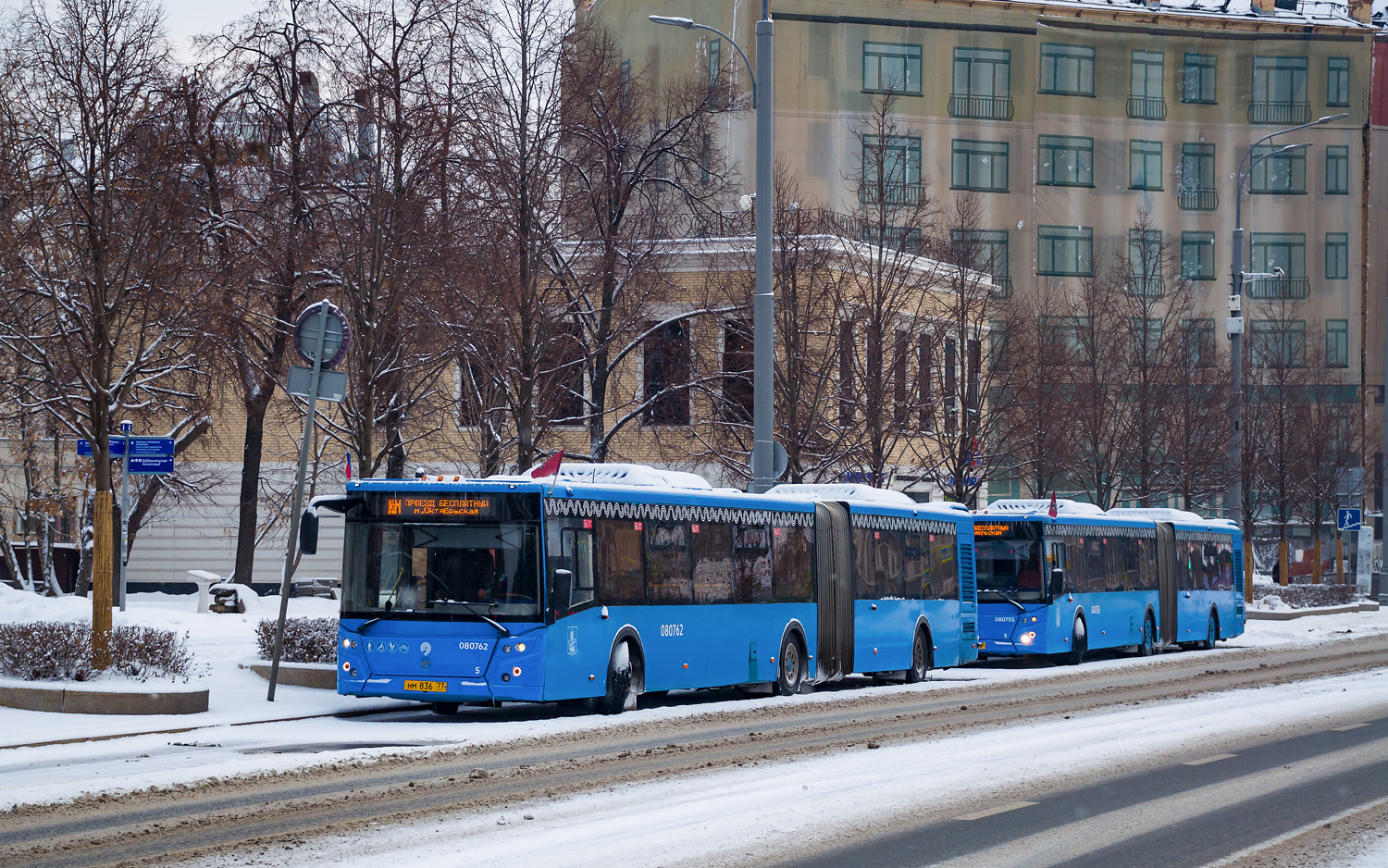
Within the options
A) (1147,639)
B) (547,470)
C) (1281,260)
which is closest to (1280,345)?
(1281,260)

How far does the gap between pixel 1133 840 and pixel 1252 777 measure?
383cm

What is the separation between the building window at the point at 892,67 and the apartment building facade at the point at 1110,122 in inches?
3.0

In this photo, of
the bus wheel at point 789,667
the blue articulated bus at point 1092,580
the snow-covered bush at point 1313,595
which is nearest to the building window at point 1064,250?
the snow-covered bush at point 1313,595

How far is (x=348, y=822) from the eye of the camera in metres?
11.1

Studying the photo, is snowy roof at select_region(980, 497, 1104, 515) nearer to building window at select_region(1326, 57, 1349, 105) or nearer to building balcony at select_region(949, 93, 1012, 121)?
building balcony at select_region(949, 93, 1012, 121)

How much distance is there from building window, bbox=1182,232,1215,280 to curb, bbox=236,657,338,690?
181 feet

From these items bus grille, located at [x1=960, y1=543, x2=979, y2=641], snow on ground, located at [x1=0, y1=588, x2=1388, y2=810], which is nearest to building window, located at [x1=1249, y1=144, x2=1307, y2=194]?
bus grille, located at [x1=960, y1=543, x2=979, y2=641]

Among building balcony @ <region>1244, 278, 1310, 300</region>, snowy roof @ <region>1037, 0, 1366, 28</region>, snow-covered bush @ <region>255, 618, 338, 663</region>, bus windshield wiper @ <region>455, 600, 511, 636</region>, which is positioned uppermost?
snowy roof @ <region>1037, 0, 1366, 28</region>

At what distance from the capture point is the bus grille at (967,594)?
2973 centimetres

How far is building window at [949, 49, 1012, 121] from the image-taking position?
67000 millimetres

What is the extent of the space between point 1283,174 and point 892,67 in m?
18.0

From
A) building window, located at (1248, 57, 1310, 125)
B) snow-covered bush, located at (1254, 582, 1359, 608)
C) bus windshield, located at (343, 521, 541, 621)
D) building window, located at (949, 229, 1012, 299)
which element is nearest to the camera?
bus windshield, located at (343, 521, 541, 621)

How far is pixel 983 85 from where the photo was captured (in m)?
67.5

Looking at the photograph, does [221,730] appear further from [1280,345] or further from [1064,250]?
[1064,250]
